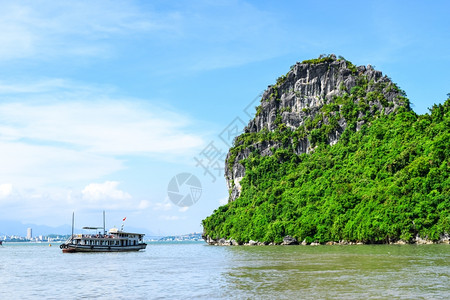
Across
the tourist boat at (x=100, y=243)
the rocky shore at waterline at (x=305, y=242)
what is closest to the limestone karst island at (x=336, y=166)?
the rocky shore at waterline at (x=305, y=242)

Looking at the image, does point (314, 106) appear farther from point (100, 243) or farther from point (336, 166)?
point (100, 243)

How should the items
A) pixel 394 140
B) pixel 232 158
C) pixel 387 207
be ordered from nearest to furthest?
pixel 387 207 < pixel 394 140 < pixel 232 158

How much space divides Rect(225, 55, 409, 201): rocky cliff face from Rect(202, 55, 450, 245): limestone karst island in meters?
0.33

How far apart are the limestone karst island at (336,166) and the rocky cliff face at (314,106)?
33 cm

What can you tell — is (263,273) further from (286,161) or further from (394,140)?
(286,161)

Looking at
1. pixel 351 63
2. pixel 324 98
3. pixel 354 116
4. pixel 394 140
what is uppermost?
pixel 351 63

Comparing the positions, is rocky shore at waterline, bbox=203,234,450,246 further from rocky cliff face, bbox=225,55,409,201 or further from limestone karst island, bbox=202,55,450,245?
rocky cliff face, bbox=225,55,409,201

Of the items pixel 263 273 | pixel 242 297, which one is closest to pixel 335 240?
pixel 263 273

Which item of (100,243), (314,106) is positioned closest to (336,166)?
(314,106)

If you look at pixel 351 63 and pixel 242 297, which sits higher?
pixel 351 63

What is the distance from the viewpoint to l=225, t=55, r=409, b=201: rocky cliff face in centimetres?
13250

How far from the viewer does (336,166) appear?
121 m

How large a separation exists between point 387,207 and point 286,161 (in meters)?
60.8

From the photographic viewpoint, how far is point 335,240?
306ft
